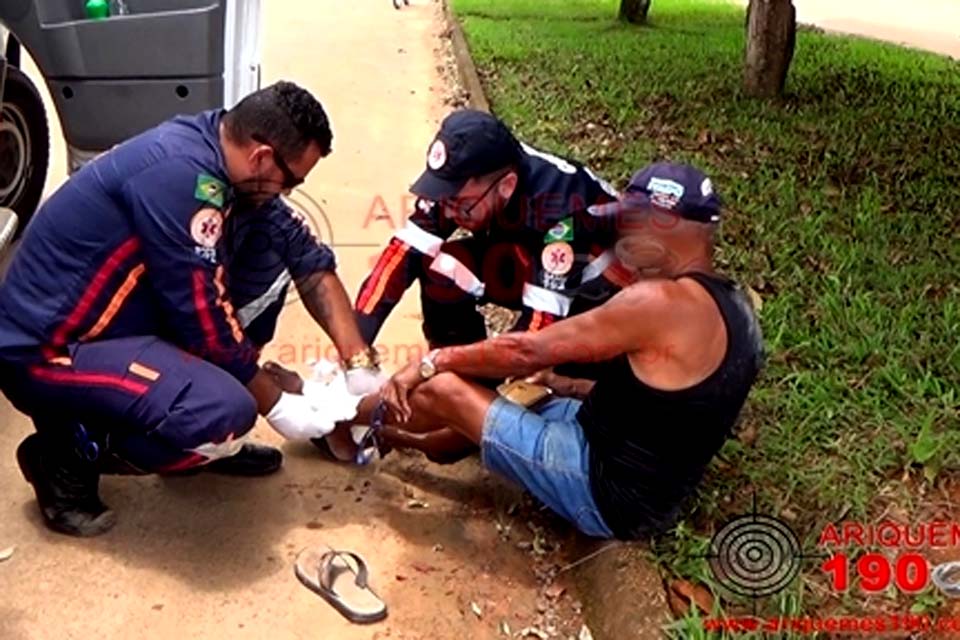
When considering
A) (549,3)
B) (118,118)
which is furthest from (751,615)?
(549,3)

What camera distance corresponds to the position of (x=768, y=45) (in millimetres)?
7102

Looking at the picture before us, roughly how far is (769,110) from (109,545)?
5.31m

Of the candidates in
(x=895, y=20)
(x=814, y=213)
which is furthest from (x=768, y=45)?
(x=895, y=20)

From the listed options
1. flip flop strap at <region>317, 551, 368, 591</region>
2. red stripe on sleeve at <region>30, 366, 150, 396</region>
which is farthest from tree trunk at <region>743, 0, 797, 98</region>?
red stripe on sleeve at <region>30, 366, 150, 396</region>

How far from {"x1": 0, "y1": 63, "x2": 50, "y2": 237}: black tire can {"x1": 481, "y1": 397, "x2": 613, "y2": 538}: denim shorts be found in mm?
2701

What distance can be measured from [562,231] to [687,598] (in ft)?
3.70

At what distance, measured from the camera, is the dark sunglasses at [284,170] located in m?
2.78

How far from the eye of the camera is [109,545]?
2939 millimetres

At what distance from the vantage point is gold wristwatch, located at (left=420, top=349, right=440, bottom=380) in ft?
9.84

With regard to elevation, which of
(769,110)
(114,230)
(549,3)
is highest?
(114,230)

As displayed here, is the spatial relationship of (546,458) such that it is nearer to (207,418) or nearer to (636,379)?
(636,379)

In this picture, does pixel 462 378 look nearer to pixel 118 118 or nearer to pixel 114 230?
pixel 114 230

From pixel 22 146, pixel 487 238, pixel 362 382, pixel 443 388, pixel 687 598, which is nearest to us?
pixel 687 598

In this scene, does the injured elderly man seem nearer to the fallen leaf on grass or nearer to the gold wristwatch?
the gold wristwatch
